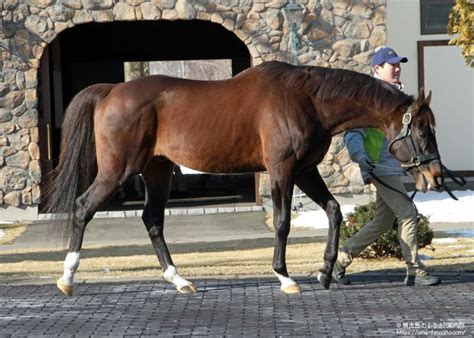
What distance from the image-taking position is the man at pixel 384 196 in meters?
9.38

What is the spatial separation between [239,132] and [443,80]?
435 inches

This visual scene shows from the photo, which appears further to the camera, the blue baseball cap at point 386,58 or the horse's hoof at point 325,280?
the blue baseball cap at point 386,58

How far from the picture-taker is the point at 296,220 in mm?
16422

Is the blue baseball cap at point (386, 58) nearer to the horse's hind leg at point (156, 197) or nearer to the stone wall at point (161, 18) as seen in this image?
the horse's hind leg at point (156, 197)

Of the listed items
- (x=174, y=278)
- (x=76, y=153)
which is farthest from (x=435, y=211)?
(x=76, y=153)

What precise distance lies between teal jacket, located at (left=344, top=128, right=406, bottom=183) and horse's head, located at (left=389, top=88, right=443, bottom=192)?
0.38 metres

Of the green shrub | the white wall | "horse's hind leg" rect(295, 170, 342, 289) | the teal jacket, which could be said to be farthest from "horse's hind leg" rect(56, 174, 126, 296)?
the white wall

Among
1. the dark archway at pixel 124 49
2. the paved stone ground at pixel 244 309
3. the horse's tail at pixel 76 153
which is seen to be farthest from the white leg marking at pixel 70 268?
the dark archway at pixel 124 49

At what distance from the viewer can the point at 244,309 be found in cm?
843

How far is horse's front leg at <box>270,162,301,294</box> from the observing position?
911 cm

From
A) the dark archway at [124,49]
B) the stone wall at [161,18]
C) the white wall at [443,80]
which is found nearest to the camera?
the stone wall at [161,18]

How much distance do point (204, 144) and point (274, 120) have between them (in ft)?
2.05

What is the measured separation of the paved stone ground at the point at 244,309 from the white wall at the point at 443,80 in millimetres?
10008

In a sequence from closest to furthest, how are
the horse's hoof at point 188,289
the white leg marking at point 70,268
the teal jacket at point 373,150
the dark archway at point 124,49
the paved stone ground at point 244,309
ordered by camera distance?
1. the paved stone ground at point 244,309
2. the white leg marking at point 70,268
3. the horse's hoof at point 188,289
4. the teal jacket at point 373,150
5. the dark archway at point 124,49
